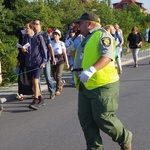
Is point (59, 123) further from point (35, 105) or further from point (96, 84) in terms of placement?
point (96, 84)

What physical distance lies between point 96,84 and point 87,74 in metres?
0.26

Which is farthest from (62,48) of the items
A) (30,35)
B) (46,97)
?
(30,35)

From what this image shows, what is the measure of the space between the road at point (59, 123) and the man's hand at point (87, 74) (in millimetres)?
1394

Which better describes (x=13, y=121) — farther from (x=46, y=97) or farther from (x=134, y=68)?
(x=134, y=68)

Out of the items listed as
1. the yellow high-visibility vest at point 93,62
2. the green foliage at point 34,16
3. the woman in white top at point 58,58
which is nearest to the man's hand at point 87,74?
the yellow high-visibility vest at point 93,62

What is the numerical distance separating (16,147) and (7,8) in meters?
19.0

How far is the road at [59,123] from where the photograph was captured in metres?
5.59

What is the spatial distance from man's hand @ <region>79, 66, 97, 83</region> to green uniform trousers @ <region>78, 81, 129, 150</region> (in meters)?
0.25

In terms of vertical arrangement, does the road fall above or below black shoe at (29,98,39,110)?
below

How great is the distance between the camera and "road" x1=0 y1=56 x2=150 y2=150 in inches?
220

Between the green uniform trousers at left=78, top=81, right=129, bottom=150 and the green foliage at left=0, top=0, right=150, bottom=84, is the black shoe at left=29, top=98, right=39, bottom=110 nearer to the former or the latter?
the green uniform trousers at left=78, top=81, right=129, bottom=150

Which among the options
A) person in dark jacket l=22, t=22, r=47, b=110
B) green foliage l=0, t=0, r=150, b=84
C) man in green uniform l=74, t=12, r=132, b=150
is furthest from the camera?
green foliage l=0, t=0, r=150, b=84

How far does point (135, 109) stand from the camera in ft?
25.5

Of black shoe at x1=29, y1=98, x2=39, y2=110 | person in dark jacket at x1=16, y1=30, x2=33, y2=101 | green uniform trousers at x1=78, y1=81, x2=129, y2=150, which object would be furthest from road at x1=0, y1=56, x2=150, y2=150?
green uniform trousers at x1=78, y1=81, x2=129, y2=150
